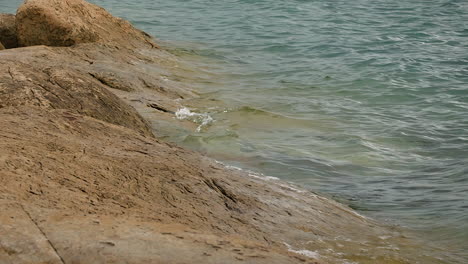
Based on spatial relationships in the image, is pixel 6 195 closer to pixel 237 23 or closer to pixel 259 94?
pixel 259 94

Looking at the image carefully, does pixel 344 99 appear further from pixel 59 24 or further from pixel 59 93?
pixel 59 93

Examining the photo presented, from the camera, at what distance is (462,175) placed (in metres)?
7.34

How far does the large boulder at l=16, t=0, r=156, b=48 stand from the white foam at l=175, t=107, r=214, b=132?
282 cm

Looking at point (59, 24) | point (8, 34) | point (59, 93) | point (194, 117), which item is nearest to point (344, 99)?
point (194, 117)

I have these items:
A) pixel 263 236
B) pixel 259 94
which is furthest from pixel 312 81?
pixel 263 236

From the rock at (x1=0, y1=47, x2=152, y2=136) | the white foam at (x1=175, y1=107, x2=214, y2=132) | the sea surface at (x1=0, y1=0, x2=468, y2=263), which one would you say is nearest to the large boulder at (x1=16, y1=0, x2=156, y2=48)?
the sea surface at (x1=0, y1=0, x2=468, y2=263)

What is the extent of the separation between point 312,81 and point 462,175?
5.65 metres

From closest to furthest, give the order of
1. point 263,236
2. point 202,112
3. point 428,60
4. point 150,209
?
point 150,209 → point 263,236 → point 202,112 → point 428,60

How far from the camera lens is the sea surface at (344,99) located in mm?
6898

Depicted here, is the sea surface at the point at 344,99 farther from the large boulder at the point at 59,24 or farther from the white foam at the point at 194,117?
the large boulder at the point at 59,24

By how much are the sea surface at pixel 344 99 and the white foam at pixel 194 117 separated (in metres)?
0.03

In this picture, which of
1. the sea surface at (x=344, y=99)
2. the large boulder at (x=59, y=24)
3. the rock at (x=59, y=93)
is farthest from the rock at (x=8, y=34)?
the rock at (x=59, y=93)

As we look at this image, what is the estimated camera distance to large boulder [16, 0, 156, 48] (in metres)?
10.5

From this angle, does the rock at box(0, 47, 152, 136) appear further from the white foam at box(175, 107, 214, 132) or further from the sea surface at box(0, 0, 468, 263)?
the white foam at box(175, 107, 214, 132)
